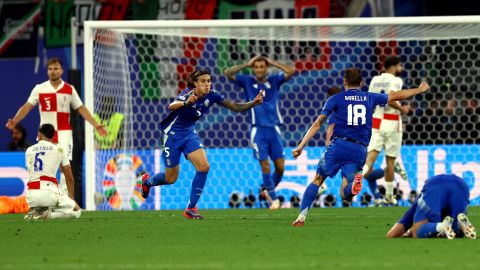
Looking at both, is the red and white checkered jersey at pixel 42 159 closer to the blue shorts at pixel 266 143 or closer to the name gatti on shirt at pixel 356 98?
the name gatti on shirt at pixel 356 98

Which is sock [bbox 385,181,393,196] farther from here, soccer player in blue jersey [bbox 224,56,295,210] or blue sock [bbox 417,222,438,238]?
blue sock [bbox 417,222,438,238]

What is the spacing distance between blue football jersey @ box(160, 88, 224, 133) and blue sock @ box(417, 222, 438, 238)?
4.05 m

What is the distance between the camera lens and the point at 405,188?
689 inches

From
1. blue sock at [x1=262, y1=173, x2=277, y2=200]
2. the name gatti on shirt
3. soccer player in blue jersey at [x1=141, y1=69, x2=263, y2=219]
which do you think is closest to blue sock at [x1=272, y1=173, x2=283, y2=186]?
blue sock at [x1=262, y1=173, x2=277, y2=200]

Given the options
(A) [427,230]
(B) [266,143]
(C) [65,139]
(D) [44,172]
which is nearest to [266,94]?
(B) [266,143]

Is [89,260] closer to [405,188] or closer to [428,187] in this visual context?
[428,187]

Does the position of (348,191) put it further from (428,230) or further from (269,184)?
(269,184)

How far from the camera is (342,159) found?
39.9ft

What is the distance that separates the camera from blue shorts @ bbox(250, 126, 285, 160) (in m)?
16.5

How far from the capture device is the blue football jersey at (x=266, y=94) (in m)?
16.6

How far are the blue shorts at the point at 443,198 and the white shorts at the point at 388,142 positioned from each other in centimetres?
692

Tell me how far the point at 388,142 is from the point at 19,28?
9.19m

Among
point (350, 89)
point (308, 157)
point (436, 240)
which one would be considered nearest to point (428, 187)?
point (436, 240)

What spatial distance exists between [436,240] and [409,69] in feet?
33.5
